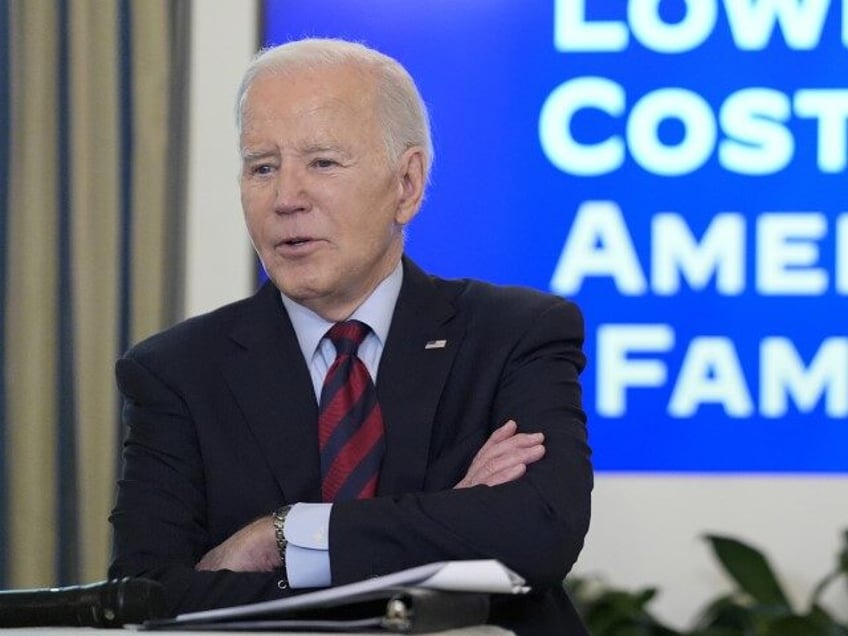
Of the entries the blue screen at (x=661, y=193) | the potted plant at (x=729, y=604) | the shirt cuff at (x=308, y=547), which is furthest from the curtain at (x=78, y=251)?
the shirt cuff at (x=308, y=547)

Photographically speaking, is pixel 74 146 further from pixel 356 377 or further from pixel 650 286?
pixel 356 377

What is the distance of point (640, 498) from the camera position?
12.9ft

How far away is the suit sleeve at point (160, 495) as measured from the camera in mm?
2170

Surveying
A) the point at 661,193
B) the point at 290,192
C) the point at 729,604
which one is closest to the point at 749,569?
the point at 729,604

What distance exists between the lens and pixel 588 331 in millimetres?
3912

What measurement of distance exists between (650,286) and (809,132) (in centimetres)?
55

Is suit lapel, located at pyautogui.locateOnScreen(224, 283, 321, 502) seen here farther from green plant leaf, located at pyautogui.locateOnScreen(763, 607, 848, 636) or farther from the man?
green plant leaf, located at pyautogui.locateOnScreen(763, 607, 848, 636)

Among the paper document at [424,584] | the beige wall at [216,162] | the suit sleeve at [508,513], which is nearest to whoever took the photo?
the paper document at [424,584]

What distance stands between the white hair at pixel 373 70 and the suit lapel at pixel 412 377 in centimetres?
22

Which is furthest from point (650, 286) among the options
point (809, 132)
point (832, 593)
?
point (832, 593)

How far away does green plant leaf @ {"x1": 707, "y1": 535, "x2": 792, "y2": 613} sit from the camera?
12.4 ft

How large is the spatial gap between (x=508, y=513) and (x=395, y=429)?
0.26 metres

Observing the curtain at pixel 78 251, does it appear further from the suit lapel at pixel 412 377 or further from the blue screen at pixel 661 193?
the suit lapel at pixel 412 377

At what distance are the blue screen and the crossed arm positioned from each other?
5.59ft
